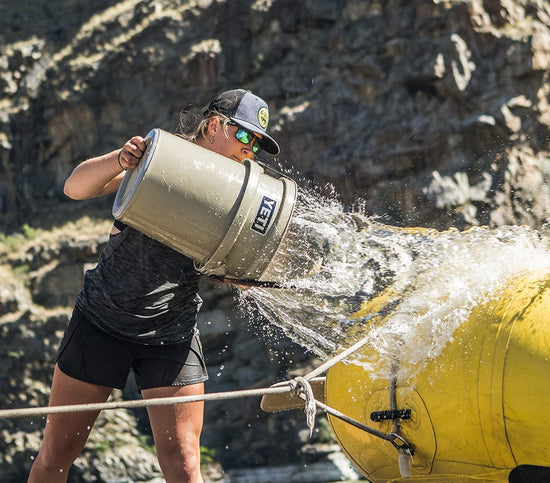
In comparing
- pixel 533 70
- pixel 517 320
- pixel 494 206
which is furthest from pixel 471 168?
pixel 517 320

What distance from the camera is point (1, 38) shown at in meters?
7.58

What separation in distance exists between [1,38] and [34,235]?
7.21 feet

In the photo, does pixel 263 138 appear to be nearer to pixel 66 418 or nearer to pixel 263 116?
pixel 263 116

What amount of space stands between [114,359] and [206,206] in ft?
2.03

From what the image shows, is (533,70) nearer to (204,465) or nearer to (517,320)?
(204,465)

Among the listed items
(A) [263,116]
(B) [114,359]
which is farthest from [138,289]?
(A) [263,116]

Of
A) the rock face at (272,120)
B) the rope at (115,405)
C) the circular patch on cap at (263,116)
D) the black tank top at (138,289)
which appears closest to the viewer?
the rope at (115,405)

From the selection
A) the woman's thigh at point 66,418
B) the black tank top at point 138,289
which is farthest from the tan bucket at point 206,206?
the woman's thigh at point 66,418

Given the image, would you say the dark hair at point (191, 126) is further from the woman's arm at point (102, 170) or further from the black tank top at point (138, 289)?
the black tank top at point (138, 289)

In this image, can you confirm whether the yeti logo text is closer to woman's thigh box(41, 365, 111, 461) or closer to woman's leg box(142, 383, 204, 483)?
woman's leg box(142, 383, 204, 483)

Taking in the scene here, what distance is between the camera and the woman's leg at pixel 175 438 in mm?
2381

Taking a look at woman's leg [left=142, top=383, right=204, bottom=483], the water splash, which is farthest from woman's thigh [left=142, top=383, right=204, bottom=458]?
the water splash

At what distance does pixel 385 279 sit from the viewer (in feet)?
9.44

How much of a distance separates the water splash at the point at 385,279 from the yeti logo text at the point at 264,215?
0.70 ft
